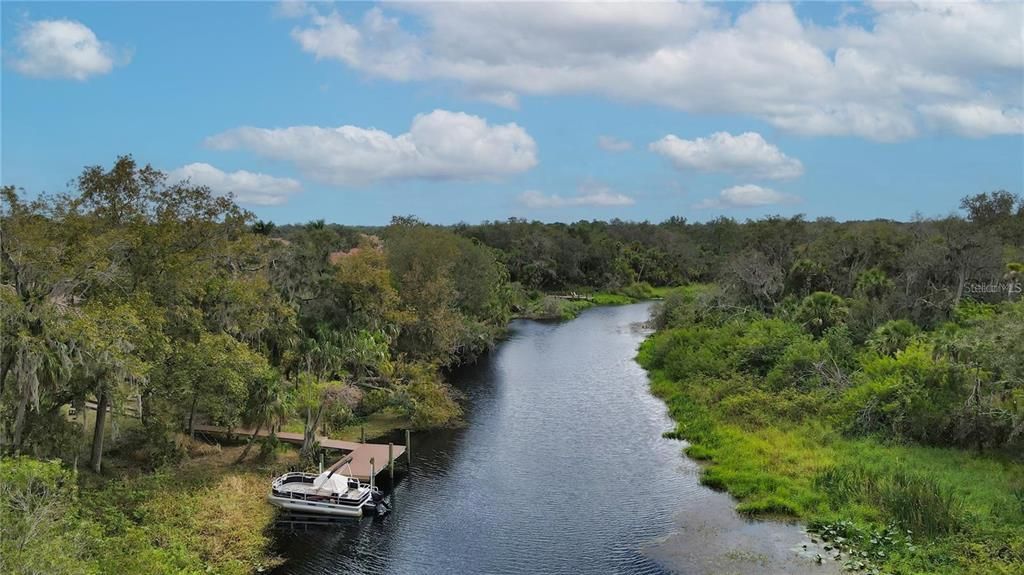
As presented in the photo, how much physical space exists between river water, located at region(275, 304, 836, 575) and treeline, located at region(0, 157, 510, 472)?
538cm

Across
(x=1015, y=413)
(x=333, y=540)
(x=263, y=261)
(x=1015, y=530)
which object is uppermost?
(x=263, y=261)

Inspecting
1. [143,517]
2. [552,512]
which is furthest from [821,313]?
[143,517]

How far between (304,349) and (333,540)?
500 inches

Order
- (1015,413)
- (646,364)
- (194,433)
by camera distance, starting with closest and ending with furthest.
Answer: (1015,413), (194,433), (646,364)

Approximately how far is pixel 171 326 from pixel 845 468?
2859 cm

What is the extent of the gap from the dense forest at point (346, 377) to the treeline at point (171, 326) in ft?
0.33

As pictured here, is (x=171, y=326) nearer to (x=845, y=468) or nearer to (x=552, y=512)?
(x=552, y=512)

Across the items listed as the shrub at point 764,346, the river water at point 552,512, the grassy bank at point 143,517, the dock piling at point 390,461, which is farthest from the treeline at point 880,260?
the grassy bank at point 143,517

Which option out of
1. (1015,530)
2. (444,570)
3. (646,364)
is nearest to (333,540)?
(444,570)

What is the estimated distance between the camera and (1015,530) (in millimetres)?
24219

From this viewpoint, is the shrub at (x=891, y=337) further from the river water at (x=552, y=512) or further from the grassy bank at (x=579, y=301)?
the grassy bank at (x=579, y=301)

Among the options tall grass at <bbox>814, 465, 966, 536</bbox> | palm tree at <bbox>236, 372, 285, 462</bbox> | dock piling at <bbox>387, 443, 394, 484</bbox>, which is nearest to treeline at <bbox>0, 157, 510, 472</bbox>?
palm tree at <bbox>236, 372, 285, 462</bbox>

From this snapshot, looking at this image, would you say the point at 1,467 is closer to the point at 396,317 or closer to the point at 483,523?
the point at 483,523

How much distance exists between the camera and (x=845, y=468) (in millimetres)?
31438
